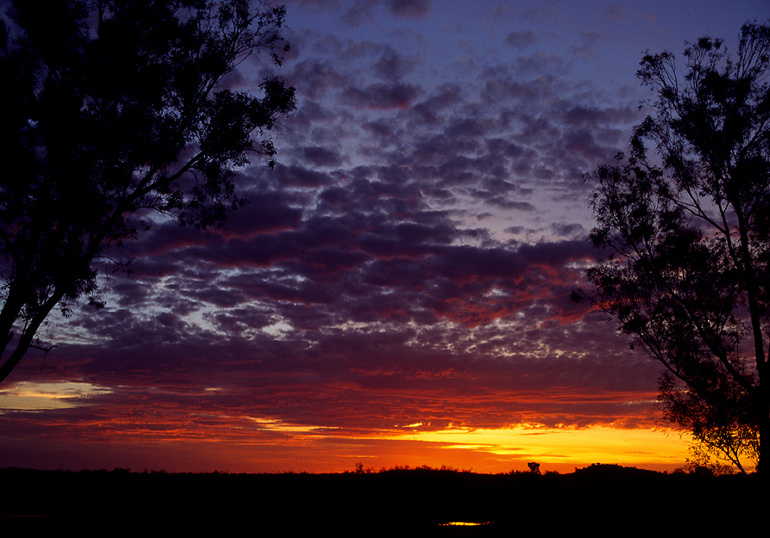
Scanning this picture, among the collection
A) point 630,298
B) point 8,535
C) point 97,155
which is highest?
point 97,155

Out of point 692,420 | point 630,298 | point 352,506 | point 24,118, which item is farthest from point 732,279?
point 24,118

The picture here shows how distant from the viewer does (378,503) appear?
1723cm

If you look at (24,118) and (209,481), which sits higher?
(24,118)

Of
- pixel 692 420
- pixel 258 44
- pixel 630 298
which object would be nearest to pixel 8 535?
pixel 258 44

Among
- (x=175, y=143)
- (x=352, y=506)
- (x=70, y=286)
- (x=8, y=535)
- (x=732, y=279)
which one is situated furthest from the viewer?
(x=732, y=279)

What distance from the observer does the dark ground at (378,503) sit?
1230 centimetres

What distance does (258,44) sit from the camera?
22.0m

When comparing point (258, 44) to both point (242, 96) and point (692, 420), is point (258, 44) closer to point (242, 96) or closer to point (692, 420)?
point (242, 96)

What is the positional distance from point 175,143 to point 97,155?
8.48ft

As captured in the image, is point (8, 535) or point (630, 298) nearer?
point (8, 535)

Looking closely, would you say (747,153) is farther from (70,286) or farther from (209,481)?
(70,286)

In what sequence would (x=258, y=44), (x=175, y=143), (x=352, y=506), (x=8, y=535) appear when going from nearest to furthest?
1. (x=8, y=535)
2. (x=352, y=506)
3. (x=175, y=143)
4. (x=258, y=44)

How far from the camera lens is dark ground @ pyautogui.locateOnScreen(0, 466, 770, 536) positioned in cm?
1230

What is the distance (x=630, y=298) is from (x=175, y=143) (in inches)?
807
